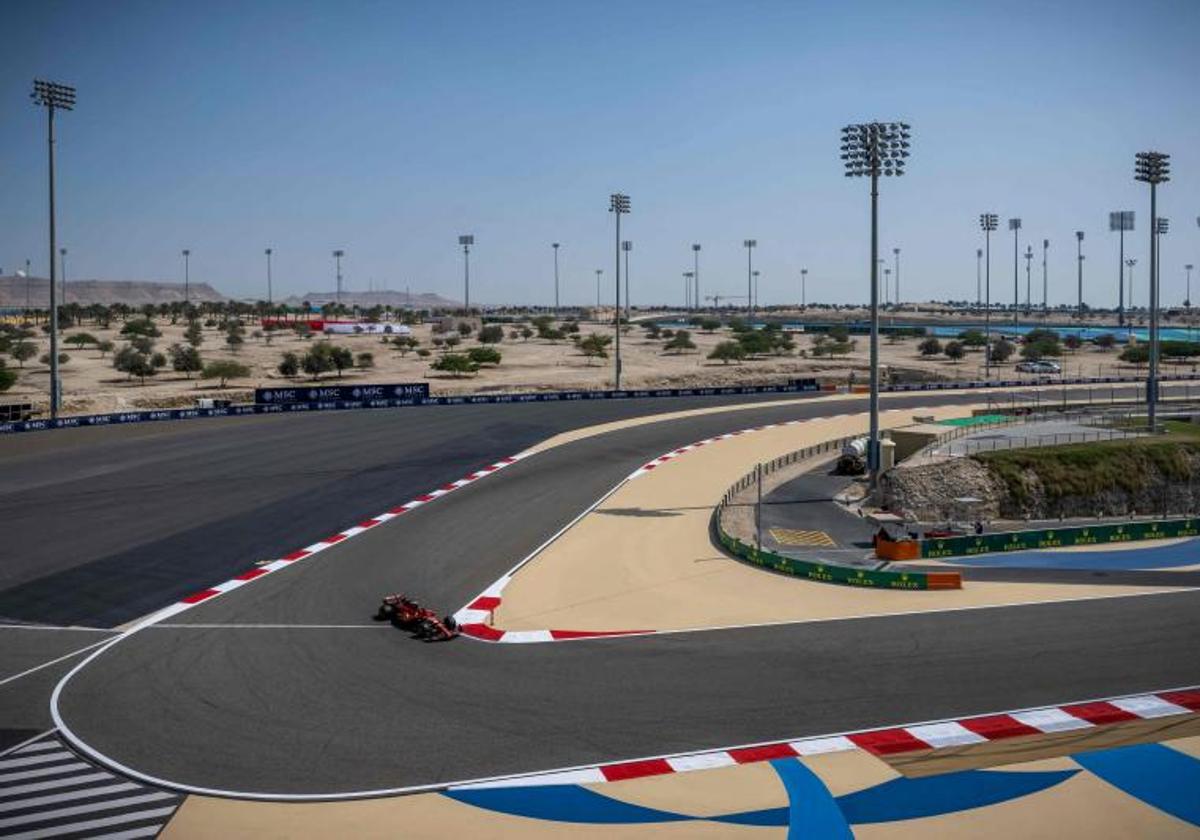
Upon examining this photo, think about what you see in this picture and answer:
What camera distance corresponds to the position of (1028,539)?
2933 cm

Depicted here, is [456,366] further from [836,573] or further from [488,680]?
[488,680]

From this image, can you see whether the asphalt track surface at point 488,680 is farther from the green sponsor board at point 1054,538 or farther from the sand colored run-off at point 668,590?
the green sponsor board at point 1054,538

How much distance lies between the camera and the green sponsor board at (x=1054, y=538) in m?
28.1

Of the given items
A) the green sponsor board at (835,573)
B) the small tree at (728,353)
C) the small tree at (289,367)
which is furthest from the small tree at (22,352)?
the green sponsor board at (835,573)

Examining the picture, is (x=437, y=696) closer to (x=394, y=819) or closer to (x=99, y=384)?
(x=394, y=819)

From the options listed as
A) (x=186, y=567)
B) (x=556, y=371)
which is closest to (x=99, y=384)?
(x=556, y=371)

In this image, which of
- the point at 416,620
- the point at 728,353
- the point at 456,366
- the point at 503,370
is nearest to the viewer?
the point at 416,620

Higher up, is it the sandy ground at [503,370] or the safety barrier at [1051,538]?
the sandy ground at [503,370]

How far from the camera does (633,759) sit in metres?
13.4

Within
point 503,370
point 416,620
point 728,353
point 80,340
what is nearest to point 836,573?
point 416,620

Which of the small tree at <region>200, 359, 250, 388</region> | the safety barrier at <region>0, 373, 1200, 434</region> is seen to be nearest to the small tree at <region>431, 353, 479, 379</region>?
the safety barrier at <region>0, 373, 1200, 434</region>

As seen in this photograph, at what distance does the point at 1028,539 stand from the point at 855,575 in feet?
29.0

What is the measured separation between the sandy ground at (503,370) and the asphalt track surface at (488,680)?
46.7m

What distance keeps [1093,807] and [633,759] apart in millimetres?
5849
